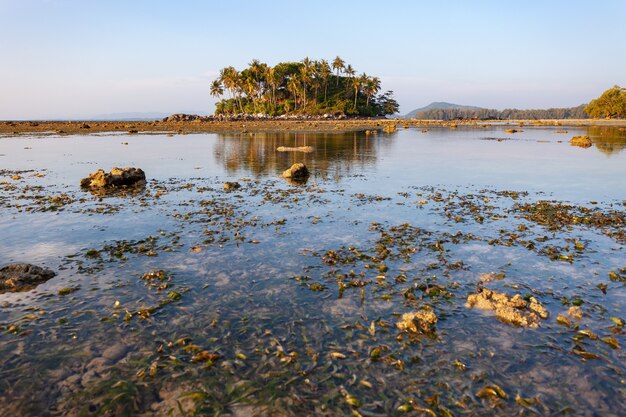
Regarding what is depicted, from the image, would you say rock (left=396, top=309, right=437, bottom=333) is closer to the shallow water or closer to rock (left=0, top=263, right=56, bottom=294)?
the shallow water

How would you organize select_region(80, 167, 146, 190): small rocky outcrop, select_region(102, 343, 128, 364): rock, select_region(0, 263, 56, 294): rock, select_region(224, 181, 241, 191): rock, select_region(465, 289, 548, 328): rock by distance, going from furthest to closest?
select_region(80, 167, 146, 190): small rocky outcrop < select_region(224, 181, 241, 191): rock < select_region(0, 263, 56, 294): rock < select_region(465, 289, 548, 328): rock < select_region(102, 343, 128, 364): rock

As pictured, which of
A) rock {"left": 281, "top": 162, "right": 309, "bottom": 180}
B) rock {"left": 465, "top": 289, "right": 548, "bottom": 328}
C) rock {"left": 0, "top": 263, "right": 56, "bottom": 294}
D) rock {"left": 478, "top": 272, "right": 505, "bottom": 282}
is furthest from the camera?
rock {"left": 281, "top": 162, "right": 309, "bottom": 180}

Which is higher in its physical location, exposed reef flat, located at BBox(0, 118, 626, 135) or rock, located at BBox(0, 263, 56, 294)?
exposed reef flat, located at BBox(0, 118, 626, 135)

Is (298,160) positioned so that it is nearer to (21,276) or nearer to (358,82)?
(21,276)

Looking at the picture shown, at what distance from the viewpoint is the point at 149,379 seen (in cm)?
708

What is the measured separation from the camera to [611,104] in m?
153

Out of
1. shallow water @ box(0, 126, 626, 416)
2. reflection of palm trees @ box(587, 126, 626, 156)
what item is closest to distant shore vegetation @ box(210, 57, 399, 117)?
reflection of palm trees @ box(587, 126, 626, 156)

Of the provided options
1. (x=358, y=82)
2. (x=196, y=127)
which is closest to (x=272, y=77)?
(x=358, y=82)

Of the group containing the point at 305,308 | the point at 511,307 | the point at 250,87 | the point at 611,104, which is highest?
the point at 250,87

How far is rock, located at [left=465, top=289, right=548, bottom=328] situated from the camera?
903 centimetres

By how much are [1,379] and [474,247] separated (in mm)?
14024

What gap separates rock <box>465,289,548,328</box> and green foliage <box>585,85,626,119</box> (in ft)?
616

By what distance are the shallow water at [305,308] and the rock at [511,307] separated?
238 millimetres

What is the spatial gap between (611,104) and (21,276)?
198348 mm
